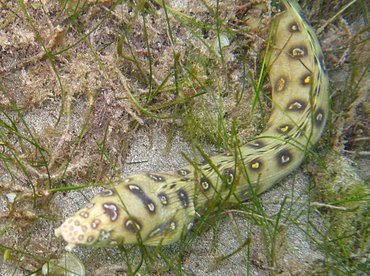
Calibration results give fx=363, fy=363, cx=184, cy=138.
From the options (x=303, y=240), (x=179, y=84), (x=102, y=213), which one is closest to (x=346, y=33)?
(x=179, y=84)

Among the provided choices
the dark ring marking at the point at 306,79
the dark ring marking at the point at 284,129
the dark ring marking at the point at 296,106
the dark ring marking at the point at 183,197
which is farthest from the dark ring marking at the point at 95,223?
the dark ring marking at the point at 306,79

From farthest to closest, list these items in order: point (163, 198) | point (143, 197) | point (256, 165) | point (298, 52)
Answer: point (298, 52), point (256, 165), point (163, 198), point (143, 197)

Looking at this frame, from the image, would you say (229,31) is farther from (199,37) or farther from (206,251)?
(206,251)

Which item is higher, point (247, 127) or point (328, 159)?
point (247, 127)

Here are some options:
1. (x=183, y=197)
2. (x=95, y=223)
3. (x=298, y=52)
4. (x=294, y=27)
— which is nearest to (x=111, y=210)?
(x=95, y=223)

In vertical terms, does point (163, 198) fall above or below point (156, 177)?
below

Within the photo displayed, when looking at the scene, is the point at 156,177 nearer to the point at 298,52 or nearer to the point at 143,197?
the point at 143,197

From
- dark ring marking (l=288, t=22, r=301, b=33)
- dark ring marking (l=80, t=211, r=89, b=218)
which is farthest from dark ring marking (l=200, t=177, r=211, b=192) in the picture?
dark ring marking (l=288, t=22, r=301, b=33)
